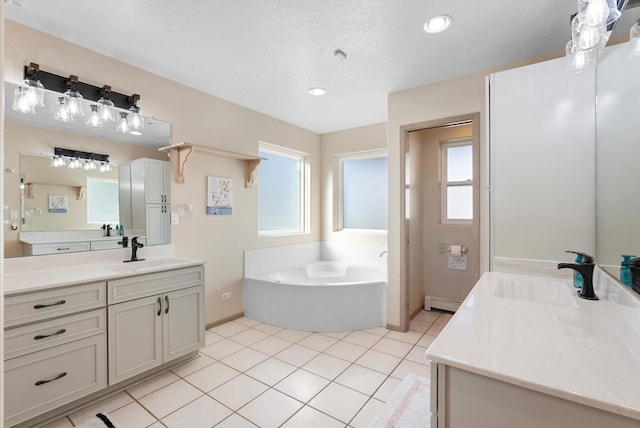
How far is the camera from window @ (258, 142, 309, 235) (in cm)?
405

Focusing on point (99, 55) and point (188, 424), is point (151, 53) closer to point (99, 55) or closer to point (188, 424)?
point (99, 55)

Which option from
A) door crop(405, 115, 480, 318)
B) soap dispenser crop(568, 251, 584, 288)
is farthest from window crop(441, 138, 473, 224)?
soap dispenser crop(568, 251, 584, 288)

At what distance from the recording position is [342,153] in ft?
14.8

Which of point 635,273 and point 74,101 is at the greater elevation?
point 74,101

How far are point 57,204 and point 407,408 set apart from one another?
9.66ft

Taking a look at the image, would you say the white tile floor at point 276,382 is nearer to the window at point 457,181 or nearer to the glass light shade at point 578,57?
the window at point 457,181

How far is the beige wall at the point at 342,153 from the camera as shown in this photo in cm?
418

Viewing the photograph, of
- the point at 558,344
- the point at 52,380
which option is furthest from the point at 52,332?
the point at 558,344

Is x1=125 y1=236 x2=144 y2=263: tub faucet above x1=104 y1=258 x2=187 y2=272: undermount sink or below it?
above

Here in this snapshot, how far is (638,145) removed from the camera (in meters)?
1.22

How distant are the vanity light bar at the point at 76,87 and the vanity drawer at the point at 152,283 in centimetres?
147

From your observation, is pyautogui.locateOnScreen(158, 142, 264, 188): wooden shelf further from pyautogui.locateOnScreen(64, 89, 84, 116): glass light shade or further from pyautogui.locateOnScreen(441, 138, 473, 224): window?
pyautogui.locateOnScreen(441, 138, 473, 224): window

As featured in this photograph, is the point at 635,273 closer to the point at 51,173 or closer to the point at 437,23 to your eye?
the point at 437,23

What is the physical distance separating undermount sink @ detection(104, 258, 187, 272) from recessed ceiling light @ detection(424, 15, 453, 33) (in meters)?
2.63
